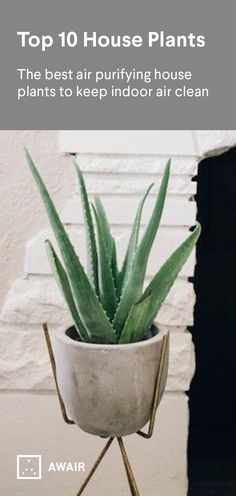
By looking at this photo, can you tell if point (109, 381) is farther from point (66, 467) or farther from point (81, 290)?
point (66, 467)

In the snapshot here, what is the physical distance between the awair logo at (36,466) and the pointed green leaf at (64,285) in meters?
0.53

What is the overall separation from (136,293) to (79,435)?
0.56 m

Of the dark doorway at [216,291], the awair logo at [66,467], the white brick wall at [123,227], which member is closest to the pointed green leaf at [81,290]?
the white brick wall at [123,227]

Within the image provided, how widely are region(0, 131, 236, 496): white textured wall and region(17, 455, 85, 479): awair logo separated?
0.02 m

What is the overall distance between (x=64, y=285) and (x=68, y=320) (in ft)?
1.41

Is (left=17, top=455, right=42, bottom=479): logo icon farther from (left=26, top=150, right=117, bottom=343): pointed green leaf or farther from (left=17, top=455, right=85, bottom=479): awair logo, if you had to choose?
(left=26, top=150, right=117, bottom=343): pointed green leaf

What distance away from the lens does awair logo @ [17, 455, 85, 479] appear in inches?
52.9

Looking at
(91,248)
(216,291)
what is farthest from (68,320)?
(216,291)

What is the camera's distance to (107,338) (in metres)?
0.91

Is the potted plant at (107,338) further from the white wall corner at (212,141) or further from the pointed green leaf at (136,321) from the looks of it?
the white wall corner at (212,141)

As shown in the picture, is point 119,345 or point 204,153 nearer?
point 119,345
